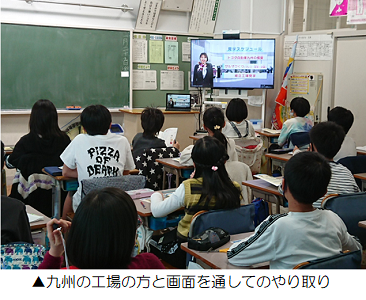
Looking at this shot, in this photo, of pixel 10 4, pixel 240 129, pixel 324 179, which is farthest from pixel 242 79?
pixel 324 179

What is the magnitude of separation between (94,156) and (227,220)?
1.29m

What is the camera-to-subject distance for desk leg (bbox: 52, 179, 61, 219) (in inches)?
138

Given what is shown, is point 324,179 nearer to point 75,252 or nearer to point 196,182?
point 196,182

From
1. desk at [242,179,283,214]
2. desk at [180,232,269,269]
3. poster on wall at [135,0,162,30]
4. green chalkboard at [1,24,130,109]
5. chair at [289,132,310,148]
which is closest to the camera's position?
desk at [180,232,269,269]

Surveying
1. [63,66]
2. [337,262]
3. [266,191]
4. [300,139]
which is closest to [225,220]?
[337,262]

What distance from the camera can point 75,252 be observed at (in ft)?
4.00

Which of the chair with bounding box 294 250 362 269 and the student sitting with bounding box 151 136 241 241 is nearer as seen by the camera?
the chair with bounding box 294 250 362 269

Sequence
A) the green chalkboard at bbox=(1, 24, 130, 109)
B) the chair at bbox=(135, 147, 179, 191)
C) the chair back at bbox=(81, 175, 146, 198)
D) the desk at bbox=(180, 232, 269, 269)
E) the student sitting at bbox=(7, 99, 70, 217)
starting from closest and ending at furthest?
the desk at bbox=(180, 232, 269, 269) → the chair back at bbox=(81, 175, 146, 198) → the student sitting at bbox=(7, 99, 70, 217) → the chair at bbox=(135, 147, 179, 191) → the green chalkboard at bbox=(1, 24, 130, 109)

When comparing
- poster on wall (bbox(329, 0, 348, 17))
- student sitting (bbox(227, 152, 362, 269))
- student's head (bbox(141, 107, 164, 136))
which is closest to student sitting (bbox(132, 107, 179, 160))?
student's head (bbox(141, 107, 164, 136))

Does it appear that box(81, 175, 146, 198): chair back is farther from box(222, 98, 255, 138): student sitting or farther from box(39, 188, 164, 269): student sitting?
box(222, 98, 255, 138): student sitting

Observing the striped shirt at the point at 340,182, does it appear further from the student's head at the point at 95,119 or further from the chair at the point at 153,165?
the chair at the point at 153,165

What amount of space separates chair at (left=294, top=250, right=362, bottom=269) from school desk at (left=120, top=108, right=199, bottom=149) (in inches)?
172

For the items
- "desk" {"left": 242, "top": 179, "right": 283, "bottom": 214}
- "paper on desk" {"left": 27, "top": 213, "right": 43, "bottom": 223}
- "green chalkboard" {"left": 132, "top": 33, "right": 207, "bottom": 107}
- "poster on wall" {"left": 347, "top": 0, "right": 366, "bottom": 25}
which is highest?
"poster on wall" {"left": 347, "top": 0, "right": 366, "bottom": 25}

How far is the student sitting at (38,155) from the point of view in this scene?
11.6 feet
